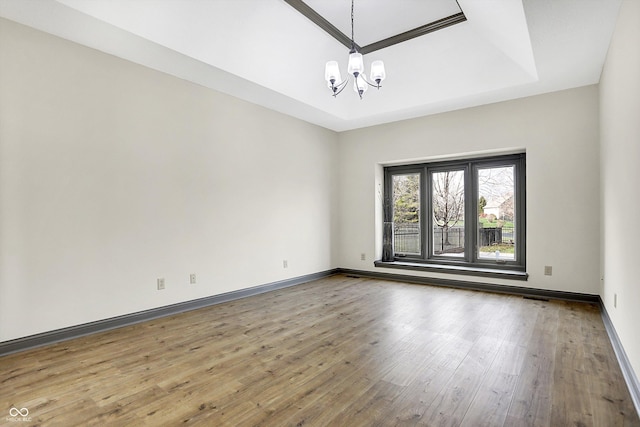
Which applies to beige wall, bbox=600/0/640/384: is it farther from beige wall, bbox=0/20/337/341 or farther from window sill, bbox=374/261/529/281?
beige wall, bbox=0/20/337/341

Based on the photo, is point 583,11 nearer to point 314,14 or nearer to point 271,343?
point 314,14

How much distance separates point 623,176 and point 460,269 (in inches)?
117

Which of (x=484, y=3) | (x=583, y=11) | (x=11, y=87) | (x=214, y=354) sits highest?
(x=484, y=3)

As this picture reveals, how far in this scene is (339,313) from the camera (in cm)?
392

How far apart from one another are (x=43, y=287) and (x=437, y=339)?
3562 millimetres

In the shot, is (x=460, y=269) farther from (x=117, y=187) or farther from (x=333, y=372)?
(x=117, y=187)

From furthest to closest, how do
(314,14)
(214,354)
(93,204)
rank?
(314,14) < (93,204) < (214,354)

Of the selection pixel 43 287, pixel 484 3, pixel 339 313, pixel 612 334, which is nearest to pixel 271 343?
pixel 339 313

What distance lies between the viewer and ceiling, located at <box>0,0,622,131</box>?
9.20 ft

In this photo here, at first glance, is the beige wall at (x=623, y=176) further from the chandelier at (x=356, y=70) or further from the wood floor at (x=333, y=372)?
the chandelier at (x=356, y=70)

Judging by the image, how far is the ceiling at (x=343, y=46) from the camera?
2.80 metres

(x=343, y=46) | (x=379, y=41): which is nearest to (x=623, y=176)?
(x=379, y=41)

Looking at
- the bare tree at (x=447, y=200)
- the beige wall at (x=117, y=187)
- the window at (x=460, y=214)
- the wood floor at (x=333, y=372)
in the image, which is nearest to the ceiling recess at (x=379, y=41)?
the beige wall at (x=117, y=187)

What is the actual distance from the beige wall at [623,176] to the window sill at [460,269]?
4.14ft
